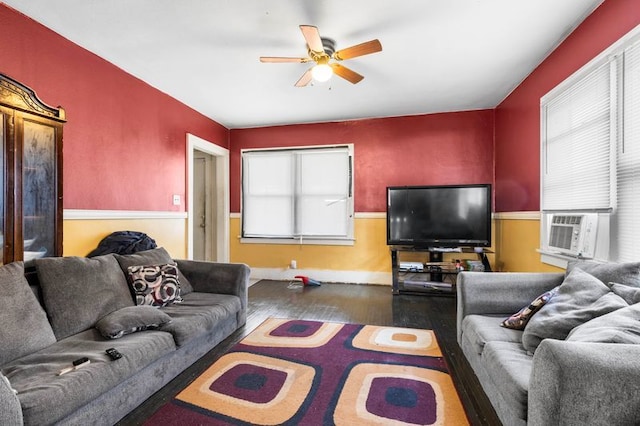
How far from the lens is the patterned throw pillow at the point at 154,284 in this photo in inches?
89.9

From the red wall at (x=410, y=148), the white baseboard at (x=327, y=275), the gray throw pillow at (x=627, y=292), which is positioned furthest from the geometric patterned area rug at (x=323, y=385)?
the red wall at (x=410, y=148)

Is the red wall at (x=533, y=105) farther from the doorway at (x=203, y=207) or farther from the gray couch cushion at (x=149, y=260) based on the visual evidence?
the doorway at (x=203, y=207)

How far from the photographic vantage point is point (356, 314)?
3.25m

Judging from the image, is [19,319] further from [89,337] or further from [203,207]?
[203,207]

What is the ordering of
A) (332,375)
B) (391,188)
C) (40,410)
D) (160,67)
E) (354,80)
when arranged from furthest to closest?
(391,188) < (160,67) < (354,80) < (332,375) < (40,410)

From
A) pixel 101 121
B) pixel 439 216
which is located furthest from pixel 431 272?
pixel 101 121

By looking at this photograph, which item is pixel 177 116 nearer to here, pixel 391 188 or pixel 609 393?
pixel 391 188

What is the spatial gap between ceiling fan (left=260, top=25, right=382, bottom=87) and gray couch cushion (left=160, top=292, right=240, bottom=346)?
2.03 metres

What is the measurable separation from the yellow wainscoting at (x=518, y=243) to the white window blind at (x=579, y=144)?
380 mm

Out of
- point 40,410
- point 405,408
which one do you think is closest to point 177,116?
point 40,410

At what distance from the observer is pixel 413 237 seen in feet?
13.3

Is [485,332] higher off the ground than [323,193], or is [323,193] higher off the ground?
[323,193]

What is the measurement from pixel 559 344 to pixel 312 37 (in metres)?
2.22

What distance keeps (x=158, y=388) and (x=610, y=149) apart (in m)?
3.32
